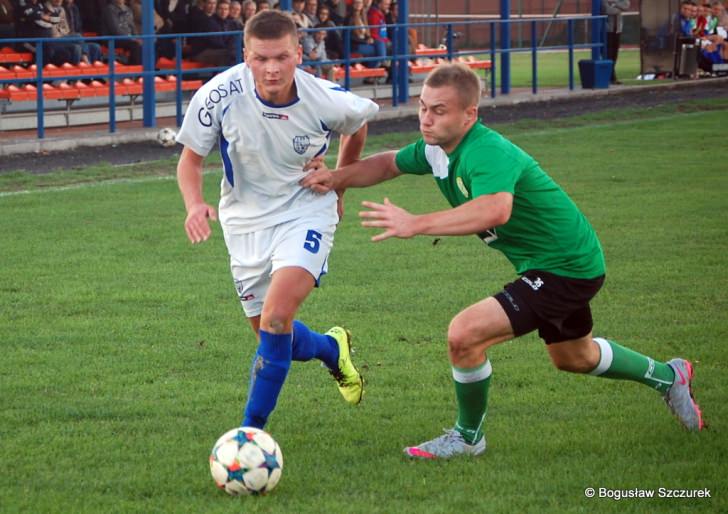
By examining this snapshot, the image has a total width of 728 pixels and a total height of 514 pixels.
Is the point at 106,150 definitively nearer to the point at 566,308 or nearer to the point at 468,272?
the point at 468,272

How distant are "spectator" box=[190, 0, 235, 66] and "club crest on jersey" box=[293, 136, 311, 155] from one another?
14.2 metres

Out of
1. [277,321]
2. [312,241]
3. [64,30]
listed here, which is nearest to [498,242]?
[312,241]

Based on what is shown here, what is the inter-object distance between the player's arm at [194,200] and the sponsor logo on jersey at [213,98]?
15 centimetres

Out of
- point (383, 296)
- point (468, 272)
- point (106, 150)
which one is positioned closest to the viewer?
point (383, 296)

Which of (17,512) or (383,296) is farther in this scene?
(383,296)

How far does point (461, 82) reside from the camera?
4.80 metres

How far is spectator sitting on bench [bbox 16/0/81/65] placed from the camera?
17391 millimetres

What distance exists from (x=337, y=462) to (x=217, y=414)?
87 centimetres

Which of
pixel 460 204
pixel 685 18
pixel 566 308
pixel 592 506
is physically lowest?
pixel 592 506

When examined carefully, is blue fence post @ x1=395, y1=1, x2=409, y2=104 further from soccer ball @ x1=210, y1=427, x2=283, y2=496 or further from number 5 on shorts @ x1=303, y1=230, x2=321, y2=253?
soccer ball @ x1=210, y1=427, x2=283, y2=496

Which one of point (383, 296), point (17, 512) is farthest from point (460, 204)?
point (383, 296)

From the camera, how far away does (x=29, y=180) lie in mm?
13586

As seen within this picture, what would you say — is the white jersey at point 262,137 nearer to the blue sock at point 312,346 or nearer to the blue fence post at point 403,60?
the blue sock at point 312,346

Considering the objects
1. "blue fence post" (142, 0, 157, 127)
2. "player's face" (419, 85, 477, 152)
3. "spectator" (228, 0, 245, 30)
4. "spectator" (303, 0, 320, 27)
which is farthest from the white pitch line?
"player's face" (419, 85, 477, 152)
